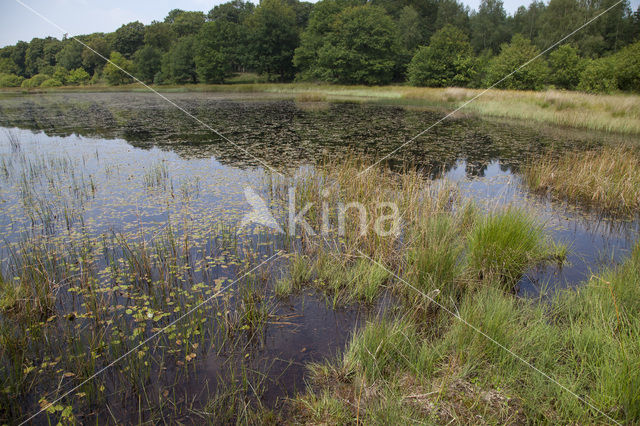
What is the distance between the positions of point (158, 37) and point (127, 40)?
280 inches

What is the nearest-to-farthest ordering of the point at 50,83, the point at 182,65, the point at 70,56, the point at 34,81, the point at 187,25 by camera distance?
the point at 50,83
the point at 34,81
the point at 182,65
the point at 70,56
the point at 187,25

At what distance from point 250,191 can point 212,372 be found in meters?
3.91

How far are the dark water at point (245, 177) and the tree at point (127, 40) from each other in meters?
56.8

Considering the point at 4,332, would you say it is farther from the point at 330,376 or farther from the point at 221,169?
the point at 221,169

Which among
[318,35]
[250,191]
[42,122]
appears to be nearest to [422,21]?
[318,35]

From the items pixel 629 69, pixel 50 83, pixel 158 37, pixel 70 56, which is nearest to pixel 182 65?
pixel 50 83

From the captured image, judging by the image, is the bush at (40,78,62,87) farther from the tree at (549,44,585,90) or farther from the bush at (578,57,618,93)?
the bush at (578,57,618,93)

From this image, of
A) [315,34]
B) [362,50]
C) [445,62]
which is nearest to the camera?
[445,62]

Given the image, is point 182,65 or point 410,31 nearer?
point 410,31

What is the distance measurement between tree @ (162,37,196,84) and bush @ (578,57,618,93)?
4004 centimetres

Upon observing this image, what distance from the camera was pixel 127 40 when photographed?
6131cm

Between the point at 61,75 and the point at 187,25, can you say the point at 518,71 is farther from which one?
the point at 187,25

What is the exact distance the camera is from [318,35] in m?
43.2

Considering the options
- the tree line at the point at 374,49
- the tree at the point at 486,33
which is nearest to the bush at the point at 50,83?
the tree line at the point at 374,49
